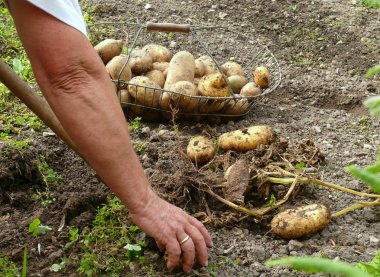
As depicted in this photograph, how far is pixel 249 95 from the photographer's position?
11.0 ft

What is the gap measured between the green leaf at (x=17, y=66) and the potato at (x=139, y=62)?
31.7 inches

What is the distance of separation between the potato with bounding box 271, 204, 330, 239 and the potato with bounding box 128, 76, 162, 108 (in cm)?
→ 112

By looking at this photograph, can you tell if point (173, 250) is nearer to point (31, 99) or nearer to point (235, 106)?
point (31, 99)

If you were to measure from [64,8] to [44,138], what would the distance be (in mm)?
1487

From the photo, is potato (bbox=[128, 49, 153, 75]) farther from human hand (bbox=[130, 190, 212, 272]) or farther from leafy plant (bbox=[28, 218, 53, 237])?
human hand (bbox=[130, 190, 212, 272])

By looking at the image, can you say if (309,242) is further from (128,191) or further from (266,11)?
(266,11)

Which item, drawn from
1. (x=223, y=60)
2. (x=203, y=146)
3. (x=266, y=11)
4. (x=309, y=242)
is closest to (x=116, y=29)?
(x=223, y=60)

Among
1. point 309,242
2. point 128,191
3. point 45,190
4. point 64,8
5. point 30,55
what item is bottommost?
point 309,242

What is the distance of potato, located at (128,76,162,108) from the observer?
3.19m

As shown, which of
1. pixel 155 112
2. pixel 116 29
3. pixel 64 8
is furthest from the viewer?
pixel 116 29

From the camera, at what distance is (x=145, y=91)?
3195 millimetres

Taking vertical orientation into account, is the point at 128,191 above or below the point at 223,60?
above

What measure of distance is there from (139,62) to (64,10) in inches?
66.7

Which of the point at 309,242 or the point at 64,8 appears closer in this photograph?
the point at 64,8
